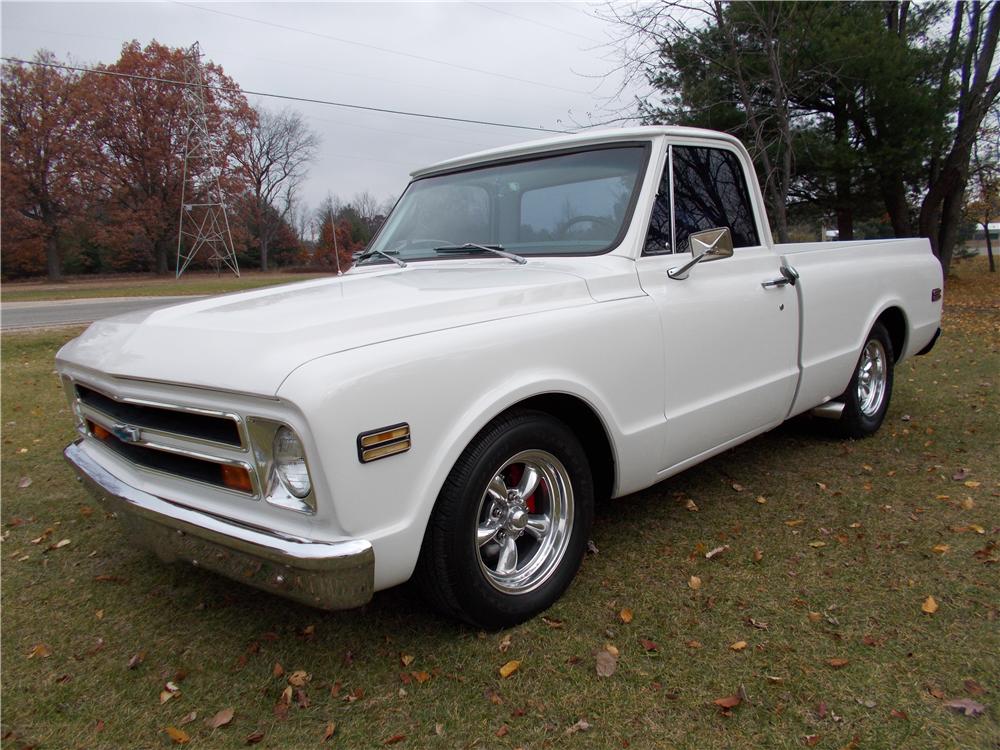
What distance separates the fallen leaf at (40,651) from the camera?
263 cm

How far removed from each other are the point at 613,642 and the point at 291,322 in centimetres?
166

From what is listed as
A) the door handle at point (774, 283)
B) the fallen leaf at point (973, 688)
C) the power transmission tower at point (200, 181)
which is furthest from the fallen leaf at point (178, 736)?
the power transmission tower at point (200, 181)

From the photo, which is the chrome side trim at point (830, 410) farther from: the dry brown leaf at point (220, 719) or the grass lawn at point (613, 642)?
the dry brown leaf at point (220, 719)

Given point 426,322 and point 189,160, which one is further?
point 189,160

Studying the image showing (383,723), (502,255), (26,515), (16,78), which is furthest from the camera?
(16,78)

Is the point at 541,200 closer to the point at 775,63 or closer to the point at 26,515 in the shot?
the point at 26,515

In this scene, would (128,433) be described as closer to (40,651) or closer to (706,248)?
A: (40,651)

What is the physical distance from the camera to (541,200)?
339cm

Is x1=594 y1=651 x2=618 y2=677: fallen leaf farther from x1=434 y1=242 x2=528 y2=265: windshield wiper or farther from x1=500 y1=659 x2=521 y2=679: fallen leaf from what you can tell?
x1=434 y1=242 x2=528 y2=265: windshield wiper

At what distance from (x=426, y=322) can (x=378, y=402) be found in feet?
1.40

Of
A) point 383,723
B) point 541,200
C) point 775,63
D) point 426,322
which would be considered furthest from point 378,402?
point 775,63

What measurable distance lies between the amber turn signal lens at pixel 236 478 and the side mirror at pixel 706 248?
6.64 ft

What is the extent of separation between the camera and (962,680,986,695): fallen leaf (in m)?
2.21

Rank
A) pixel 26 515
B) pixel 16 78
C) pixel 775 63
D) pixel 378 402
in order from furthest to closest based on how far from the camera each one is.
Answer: pixel 16 78 < pixel 775 63 < pixel 26 515 < pixel 378 402
